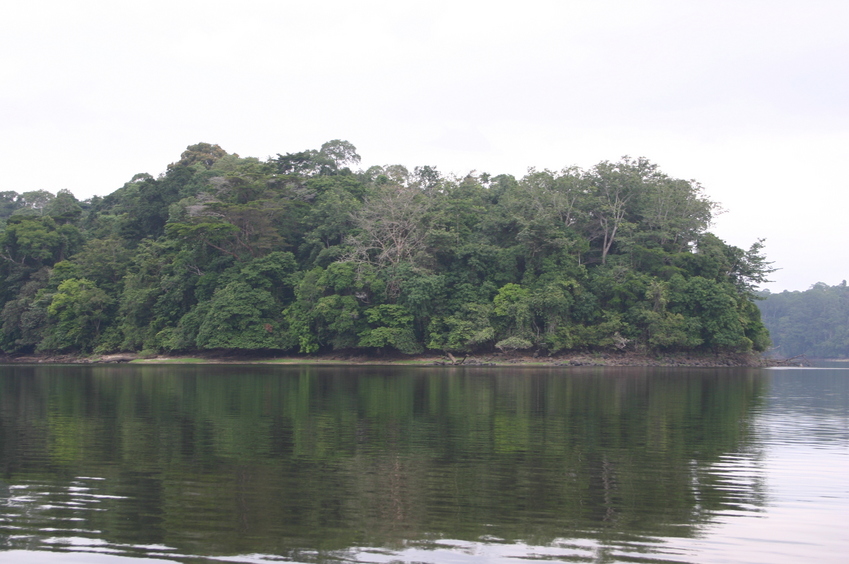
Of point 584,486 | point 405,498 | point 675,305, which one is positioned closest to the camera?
point 405,498

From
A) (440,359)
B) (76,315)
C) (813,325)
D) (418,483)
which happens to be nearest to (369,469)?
(418,483)

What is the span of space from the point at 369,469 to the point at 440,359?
42.8 metres

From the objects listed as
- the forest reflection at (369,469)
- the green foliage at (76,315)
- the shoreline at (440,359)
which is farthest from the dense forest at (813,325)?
the forest reflection at (369,469)

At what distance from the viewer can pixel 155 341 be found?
5891 cm

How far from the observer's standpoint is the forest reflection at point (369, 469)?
879 cm

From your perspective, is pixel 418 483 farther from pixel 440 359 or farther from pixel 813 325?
pixel 813 325

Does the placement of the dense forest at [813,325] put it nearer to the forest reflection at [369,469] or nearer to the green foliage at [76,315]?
the green foliage at [76,315]

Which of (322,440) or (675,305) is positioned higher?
(675,305)

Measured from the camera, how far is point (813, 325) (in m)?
118

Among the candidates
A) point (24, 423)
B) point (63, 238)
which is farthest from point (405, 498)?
point (63, 238)

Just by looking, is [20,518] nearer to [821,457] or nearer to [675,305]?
[821,457]

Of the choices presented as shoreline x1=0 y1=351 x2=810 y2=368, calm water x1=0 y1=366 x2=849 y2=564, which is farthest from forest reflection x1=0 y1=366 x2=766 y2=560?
shoreline x1=0 y1=351 x2=810 y2=368

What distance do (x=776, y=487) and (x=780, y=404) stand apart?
52.5ft

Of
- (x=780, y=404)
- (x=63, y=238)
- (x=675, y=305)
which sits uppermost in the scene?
(x=63, y=238)
